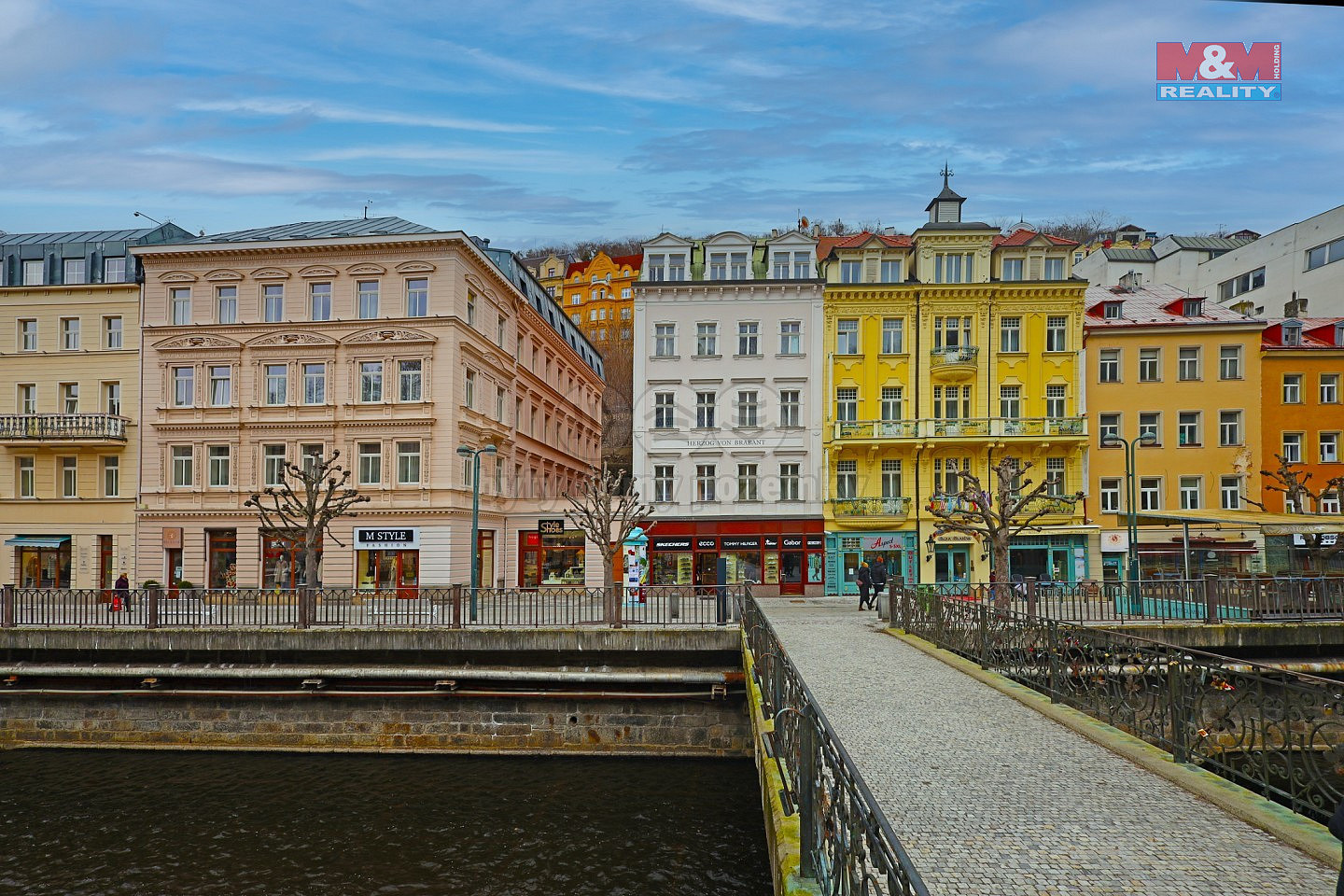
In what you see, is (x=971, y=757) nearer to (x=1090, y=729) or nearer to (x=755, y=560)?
(x=1090, y=729)

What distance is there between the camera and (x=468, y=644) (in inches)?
800

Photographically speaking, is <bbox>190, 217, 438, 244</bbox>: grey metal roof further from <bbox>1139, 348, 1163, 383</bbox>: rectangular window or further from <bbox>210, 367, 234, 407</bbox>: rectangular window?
<bbox>1139, 348, 1163, 383</bbox>: rectangular window

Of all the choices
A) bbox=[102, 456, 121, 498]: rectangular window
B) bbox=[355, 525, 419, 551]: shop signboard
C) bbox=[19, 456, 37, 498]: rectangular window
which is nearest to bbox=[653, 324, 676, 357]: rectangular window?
bbox=[355, 525, 419, 551]: shop signboard

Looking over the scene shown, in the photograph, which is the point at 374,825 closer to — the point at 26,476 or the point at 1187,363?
the point at 26,476

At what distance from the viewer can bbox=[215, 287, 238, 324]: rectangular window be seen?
120 ft

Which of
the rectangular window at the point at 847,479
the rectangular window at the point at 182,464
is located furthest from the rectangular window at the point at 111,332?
the rectangular window at the point at 847,479

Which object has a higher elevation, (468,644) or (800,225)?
(800,225)

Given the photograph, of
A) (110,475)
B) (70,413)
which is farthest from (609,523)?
(70,413)

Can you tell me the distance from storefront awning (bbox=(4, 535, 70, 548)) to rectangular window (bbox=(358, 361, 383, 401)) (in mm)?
12516

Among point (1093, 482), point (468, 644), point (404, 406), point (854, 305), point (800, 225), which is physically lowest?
point (468, 644)

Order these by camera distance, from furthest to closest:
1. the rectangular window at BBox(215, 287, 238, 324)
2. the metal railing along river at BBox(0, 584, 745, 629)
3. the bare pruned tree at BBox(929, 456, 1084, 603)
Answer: the rectangular window at BBox(215, 287, 238, 324)
the bare pruned tree at BBox(929, 456, 1084, 603)
the metal railing along river at BBox(0, 584, 745, 629)

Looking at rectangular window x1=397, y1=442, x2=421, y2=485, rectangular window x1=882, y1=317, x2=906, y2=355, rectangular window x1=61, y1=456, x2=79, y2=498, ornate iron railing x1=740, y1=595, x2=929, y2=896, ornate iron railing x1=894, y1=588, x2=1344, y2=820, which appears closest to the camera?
ornate iron railing x1=740, y1=595, x2=929, y2=896

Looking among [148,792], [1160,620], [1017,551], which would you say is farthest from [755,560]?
[148,792]

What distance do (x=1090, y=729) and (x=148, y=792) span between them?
14.9 meters
